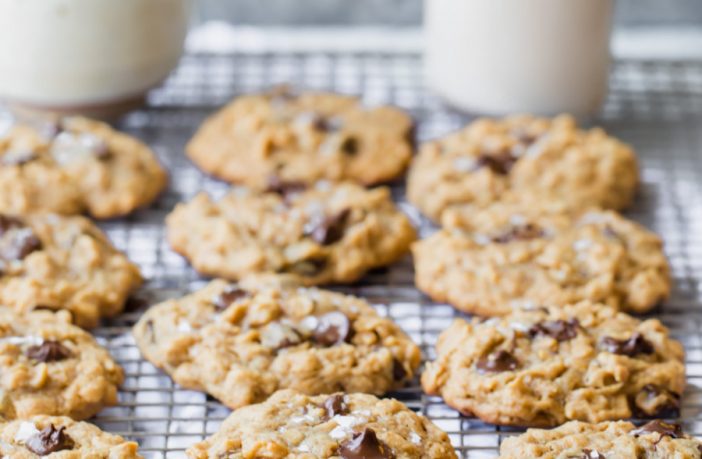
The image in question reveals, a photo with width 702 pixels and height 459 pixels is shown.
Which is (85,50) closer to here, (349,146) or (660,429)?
(349,146)

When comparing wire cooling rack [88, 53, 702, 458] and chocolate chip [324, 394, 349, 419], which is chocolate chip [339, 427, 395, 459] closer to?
chocolate chip [324, 394, 349, 419]

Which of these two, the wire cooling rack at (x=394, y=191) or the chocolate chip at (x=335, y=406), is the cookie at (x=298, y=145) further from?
the chocolate chip at (x=335, y=406)

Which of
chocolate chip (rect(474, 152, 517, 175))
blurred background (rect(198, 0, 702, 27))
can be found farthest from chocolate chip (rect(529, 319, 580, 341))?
blurred background (rect(198, 0, 702, 27))

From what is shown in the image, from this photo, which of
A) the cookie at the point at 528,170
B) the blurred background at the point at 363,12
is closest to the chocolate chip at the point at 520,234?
A: the cookie at the point at 528,170

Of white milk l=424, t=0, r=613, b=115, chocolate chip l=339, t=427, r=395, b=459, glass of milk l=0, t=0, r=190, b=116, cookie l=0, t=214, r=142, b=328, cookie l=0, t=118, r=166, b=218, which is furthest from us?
white milk l=424, t=0, r=613, b=115

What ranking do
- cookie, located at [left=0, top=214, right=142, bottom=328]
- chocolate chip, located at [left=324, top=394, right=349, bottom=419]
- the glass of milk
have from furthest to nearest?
the glass of milk < cookie, located at [left=0, top=214, right=142, bottom=328] < chocolate chip, located at [left=324, top=394, right=349, bottom=419]

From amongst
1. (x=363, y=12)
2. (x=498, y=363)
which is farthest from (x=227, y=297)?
(x=363, y=12)

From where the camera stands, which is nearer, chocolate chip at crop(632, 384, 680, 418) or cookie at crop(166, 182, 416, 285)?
chocolate chip at crop(632, 384, 680, 418)

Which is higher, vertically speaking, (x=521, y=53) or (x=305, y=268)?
(x=521, y=53)
